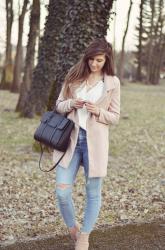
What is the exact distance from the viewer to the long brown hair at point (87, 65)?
4.23 meters

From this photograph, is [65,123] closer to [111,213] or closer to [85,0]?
[111,213]

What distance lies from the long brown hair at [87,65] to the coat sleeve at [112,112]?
158 millimetres

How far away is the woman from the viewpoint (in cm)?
424

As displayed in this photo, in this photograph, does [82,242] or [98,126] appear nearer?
[98,126]

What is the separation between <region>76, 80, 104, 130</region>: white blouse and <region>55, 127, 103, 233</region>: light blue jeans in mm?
111

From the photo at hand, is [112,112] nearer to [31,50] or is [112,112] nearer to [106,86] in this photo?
[106,86]

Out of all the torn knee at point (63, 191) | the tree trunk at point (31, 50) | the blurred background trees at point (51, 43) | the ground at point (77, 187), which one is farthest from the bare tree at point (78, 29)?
the tree trunk at point (31, 50)

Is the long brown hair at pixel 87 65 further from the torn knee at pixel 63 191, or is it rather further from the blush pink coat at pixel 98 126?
the torn knee at pixel 63 191

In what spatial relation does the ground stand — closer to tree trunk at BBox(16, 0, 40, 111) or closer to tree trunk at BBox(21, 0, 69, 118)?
tree trunk at BBox(21, 0, 69, 118)

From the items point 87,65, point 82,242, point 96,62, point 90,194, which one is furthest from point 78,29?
point 82,242

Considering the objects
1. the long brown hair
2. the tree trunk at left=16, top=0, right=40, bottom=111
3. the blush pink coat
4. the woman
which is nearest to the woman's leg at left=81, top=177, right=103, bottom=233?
the woman

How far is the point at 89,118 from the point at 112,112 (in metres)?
0.24

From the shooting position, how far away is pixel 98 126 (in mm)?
4258

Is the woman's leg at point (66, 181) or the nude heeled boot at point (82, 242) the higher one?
the woman's leg at point (66, 181)
